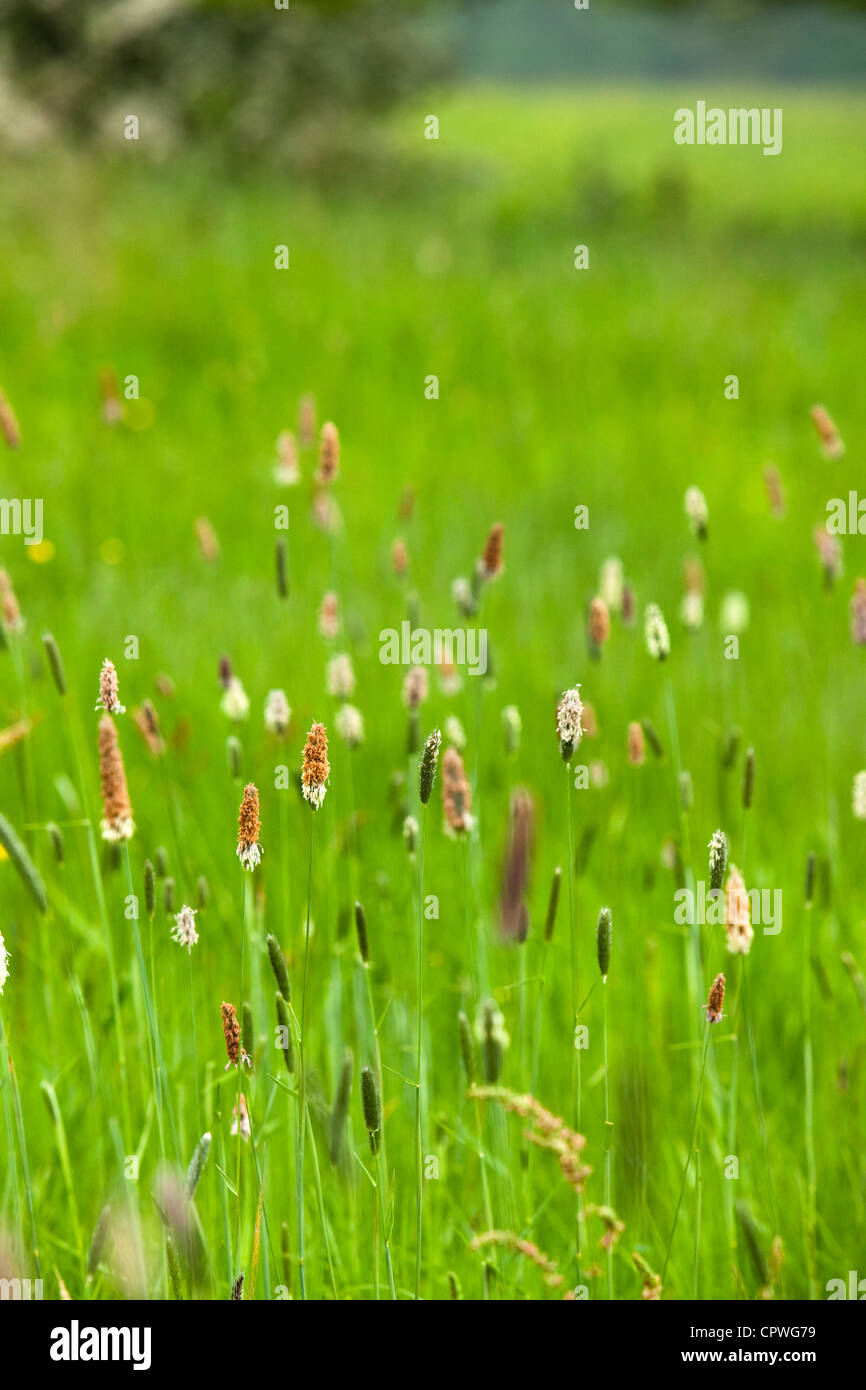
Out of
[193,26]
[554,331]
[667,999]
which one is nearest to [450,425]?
[554,331]

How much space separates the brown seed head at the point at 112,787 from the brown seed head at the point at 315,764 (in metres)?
0.22

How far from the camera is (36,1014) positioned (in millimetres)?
2035

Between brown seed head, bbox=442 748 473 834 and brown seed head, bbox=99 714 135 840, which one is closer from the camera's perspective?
brown seed head, bbox=99 714 135 840

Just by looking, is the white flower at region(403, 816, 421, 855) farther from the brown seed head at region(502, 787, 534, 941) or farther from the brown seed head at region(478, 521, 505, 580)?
the brown seed head at region(478, 521, 505, 580)

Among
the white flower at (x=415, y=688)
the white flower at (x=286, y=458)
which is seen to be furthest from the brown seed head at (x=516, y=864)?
the white flower at (x=286, y=458)

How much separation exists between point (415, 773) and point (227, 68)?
13.9 m

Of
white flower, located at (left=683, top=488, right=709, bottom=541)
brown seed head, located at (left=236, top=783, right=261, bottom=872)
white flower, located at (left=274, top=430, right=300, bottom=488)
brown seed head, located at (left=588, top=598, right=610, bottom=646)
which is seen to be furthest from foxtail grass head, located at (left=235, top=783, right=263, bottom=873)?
white flower, located at (left=274, top=430, right=300, bottom=488)

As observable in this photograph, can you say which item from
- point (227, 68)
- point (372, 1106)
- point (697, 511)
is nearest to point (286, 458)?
point (697, 511)

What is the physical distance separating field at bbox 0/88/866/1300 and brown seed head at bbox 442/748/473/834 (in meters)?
0.08

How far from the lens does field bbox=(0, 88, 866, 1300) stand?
1534 millimetres

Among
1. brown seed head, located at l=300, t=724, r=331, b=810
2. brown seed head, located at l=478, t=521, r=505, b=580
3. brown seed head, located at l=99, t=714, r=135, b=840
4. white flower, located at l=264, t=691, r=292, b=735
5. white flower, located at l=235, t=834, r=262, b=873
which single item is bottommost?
white flower, located at l=235, t=834, r=262, b=873

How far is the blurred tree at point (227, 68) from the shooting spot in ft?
42.9

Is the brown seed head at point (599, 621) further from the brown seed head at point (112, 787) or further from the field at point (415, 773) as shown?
the brown seed head at point (112, 787)

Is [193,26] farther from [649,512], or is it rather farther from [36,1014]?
[36,1014]
